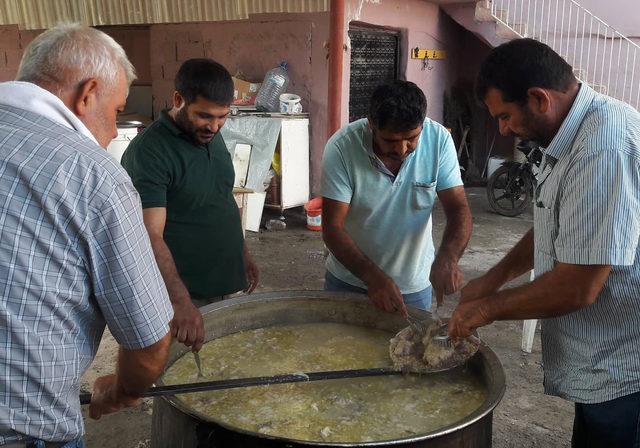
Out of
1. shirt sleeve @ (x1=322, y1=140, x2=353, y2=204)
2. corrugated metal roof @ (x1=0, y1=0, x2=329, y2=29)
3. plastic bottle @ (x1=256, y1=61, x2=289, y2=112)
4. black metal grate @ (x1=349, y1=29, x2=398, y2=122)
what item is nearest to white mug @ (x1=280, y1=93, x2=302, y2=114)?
plastic bottle @ (x1=256, y1=61, x2=289, y2=112)

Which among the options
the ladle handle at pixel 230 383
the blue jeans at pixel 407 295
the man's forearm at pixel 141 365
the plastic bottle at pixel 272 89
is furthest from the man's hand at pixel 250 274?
the plastic bottle at pixel 272 89

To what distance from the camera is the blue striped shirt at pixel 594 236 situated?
1.46 m

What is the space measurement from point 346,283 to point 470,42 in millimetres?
9570

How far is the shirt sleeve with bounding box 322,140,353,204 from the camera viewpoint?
2.52 metres

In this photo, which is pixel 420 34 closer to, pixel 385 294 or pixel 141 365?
pixel 385 294

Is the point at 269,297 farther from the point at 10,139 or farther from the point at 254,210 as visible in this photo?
the point at 254,210

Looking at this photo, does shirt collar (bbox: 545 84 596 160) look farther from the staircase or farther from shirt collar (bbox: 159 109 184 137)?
the staircase

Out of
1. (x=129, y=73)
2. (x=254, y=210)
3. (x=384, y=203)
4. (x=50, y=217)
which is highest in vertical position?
(x=129, y=73)

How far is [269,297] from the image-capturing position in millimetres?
2441

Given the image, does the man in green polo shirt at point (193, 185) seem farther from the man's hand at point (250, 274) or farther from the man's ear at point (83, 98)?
the man's ear at point (83, 98)

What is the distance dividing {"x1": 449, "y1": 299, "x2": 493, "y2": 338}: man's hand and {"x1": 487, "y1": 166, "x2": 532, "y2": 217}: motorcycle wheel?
6.84 m

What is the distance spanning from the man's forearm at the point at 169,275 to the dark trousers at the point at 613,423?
1414 mm

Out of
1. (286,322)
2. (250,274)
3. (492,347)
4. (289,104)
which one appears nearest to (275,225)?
(289,104)

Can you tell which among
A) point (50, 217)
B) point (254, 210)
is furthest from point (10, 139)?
point (254, 210)
